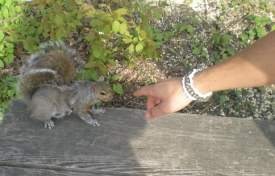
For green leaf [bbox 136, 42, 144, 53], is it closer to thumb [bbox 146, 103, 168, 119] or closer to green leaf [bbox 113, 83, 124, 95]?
green leaf [bbox 113, 83, 124, 95]

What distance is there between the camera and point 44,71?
2062mm

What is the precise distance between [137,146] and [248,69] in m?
0.67

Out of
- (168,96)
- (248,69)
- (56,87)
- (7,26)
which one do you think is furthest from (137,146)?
(7,26)

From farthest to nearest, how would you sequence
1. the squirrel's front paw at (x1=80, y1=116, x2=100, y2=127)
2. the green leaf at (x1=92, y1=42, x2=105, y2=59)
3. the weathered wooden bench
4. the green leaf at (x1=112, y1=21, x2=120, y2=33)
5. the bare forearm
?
1. the green leaf at (x1=92, y1=42, x2=105, y2=59)
2. the green leaf at (x1=112, y1=21, x2=120, y2=33)
3. the squirrel's front paw at (x1=80, y1=116, x2=100, y2=127)
4. the weathered wooden bench
5. the bare forearm

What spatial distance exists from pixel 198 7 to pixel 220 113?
108cm

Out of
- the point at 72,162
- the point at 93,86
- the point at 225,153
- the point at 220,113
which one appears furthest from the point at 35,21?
the point at 225,153

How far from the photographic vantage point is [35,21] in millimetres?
3018

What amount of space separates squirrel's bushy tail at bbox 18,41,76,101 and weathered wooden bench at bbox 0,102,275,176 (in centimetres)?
14

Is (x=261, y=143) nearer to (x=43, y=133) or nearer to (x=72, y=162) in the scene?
(x=72, y=162)

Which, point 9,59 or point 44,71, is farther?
point 9,59

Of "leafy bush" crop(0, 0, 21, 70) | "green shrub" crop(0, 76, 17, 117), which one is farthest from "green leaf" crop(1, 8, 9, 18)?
"green shrub" crop(0, 76, 17, 117)

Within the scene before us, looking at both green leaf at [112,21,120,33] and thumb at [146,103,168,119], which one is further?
green leaf at [112,21,120,33]

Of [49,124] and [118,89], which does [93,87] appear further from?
[118,89]

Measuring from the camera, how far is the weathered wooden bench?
1.72m
